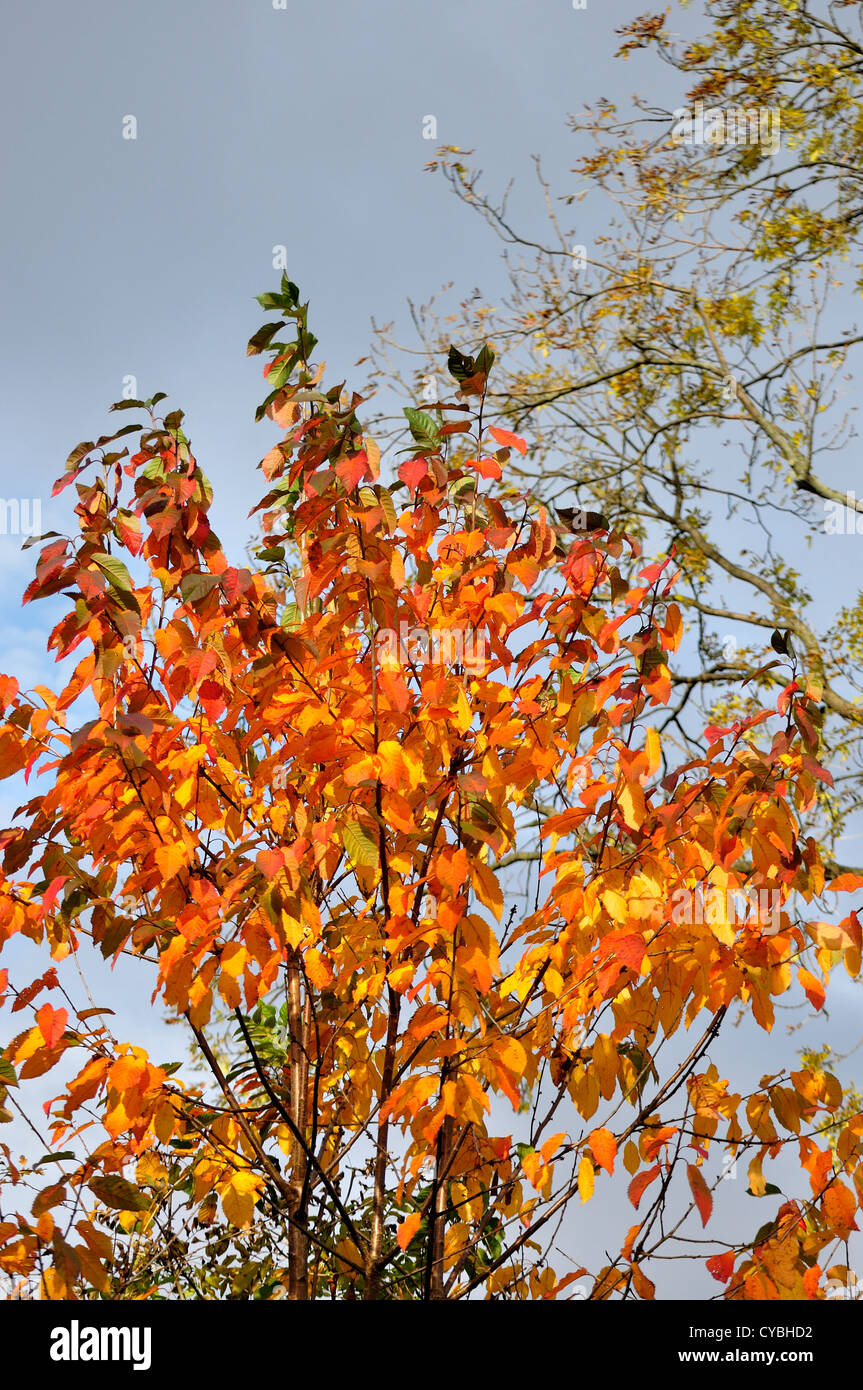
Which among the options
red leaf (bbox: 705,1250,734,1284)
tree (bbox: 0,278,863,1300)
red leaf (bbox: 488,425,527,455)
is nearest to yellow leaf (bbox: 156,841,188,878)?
tree (bbox: 0,278,863,1300)

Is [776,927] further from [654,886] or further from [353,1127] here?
[353,1127]

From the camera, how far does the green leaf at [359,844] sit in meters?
2.02

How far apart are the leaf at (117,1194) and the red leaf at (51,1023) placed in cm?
24

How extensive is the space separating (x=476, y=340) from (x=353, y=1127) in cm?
704

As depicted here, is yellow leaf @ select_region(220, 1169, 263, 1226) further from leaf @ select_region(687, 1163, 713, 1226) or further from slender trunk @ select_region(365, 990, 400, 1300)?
leaf @ select_region(687, 1163, 713, 1226)

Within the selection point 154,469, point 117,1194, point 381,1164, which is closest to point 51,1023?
point 117,1194

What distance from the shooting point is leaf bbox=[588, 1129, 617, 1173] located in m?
2.01

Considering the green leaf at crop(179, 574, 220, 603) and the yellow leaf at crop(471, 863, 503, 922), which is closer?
the green leaf at crop(179, 574, 220, 603)

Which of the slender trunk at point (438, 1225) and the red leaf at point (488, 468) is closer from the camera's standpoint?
the red leaf at point (488, 468)

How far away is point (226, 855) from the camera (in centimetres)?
242

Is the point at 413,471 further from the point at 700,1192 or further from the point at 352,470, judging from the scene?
the point at 700,1192

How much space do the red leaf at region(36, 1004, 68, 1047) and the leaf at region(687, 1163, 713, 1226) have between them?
45.3 inches

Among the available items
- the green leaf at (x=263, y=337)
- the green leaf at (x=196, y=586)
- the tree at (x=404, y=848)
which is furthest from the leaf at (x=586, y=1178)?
the green leaf at (x=263, y=337)

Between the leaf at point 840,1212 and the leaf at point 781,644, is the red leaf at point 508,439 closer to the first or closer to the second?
the leaf at point 781,644
